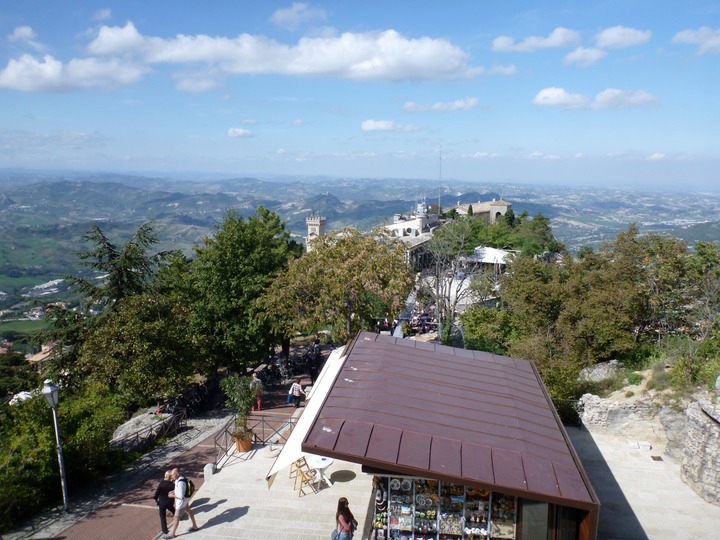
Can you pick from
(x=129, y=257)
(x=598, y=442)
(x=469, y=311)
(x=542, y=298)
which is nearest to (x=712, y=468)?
(x=598, y=442)

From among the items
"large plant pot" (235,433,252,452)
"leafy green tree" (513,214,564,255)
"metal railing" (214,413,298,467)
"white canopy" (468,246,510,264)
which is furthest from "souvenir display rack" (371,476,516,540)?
"leafy green tree" (513,214,564,255)

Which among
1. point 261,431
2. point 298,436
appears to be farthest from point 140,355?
point 298,436

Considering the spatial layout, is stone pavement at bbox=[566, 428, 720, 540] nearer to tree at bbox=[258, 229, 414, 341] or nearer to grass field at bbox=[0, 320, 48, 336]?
tree at bbox=[258, 229, 414, 341]

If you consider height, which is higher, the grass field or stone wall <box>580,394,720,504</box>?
stone wall <box>580,394,720,504</box>

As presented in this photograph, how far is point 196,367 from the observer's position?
18.2 meters

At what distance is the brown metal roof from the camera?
7.01m

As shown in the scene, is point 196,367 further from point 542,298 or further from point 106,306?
point 542,298

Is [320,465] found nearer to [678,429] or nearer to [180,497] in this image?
[180,497]

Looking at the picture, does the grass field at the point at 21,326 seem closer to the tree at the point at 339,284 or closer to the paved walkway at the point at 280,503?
the tree at the point at 339,284

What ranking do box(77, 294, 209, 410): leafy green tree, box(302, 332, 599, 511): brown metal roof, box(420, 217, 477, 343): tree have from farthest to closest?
box(420, 217, 477, 343): tree
box(77, 294, 209, 410): leafy green tree
box(302, 332, 599, 511): brown metal roof

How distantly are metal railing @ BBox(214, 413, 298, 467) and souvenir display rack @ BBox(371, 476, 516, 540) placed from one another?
5.58 m

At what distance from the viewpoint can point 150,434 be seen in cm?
1495

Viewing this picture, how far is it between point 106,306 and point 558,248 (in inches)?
1540

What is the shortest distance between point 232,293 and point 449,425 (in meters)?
14.6
